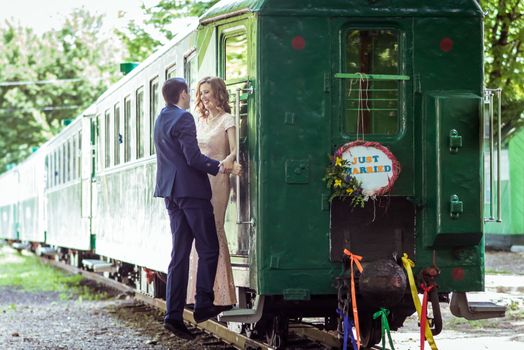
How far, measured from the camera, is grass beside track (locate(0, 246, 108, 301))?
61.1 ft

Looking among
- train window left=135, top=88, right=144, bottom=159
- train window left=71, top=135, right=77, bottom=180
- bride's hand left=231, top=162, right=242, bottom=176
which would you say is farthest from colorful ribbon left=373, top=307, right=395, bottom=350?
train window left=71, top=135, right=77, bottom=180

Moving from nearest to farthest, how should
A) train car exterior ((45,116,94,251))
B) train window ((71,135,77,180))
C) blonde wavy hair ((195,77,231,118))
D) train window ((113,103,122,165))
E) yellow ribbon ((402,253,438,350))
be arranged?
1. yellow ribbon ((402,253,438,350))
2. blonde wavy hair ((195,77,231,118))
3. train window ((113,103,122,165))
4. train car exterior ((45,116,94,251))
5. train window ((71,135,77,180))

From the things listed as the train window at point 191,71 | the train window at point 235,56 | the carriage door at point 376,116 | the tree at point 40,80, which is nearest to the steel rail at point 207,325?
the carriage door at point 376,116

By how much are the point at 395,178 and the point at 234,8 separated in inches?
71.2

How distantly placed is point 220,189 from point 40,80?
5399 cm

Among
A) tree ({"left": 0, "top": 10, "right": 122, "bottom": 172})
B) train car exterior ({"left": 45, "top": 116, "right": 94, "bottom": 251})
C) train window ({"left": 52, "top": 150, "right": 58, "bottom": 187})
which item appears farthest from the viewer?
tree ({"left": 0, "top": 10, "right": 122, "bottom": 172})

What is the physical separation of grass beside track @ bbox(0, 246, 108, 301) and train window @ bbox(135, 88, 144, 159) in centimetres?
491

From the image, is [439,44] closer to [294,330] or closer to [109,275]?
[294,330]

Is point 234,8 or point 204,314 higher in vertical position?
point 234,8

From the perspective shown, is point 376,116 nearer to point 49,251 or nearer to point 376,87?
point 376,87

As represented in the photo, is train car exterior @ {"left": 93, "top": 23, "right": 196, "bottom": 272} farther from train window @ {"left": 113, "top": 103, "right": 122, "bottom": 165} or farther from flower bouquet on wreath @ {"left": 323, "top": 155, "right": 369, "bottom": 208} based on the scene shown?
flower bouquet on wreath @ {"left": 323, "top": 155, "right": 369, "bottom": 208}

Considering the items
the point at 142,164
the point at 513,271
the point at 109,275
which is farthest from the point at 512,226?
the point at 142,164

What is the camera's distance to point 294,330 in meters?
10.8

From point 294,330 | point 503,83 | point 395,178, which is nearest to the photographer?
point 395,178
